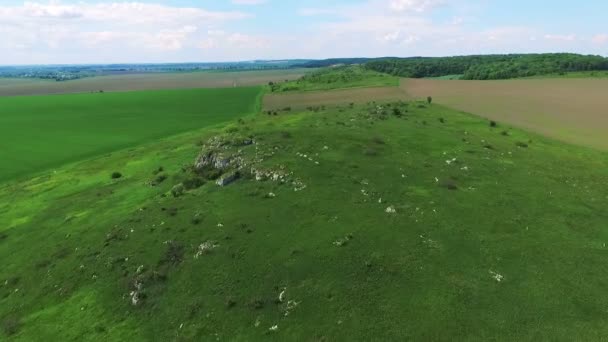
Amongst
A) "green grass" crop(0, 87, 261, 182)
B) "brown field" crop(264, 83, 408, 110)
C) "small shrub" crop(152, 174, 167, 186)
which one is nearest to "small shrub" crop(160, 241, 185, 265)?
"small shrub" crop(152, 174, 167, 186)

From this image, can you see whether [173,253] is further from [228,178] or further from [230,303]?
[228,178]

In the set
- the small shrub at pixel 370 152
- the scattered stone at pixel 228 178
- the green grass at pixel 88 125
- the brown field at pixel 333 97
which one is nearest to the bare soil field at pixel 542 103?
the brown field at pixel 333 97

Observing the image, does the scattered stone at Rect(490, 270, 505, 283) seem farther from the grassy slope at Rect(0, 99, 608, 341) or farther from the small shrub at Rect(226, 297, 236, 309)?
the small shrub at Rect(226, 297, 236, 309)

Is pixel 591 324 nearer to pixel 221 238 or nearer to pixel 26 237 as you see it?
pixel 221 238

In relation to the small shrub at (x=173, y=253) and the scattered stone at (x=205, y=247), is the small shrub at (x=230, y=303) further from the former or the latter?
the small shrub at (x=173, y=253)

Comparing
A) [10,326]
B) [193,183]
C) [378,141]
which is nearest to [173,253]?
[10,326]
